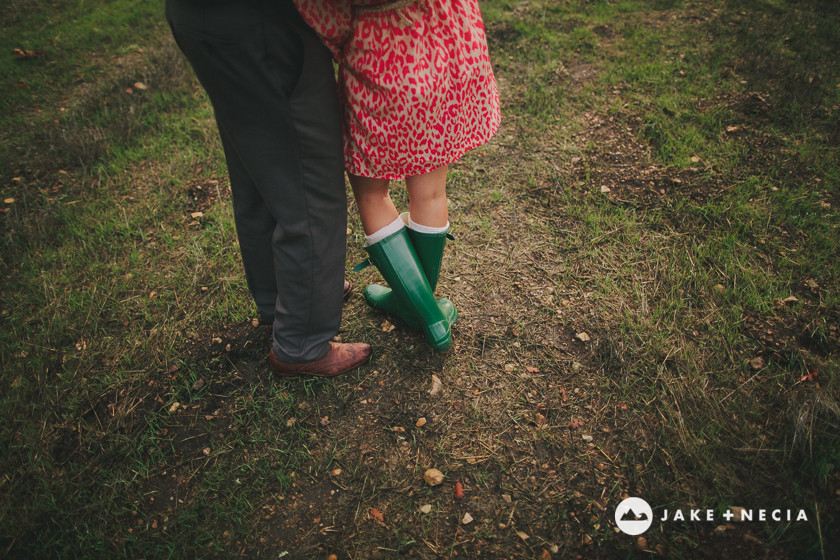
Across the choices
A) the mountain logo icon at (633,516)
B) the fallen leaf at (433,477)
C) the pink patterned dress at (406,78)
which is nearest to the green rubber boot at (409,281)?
the pink patterned dress at (406,78)

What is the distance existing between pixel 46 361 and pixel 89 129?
195 cm

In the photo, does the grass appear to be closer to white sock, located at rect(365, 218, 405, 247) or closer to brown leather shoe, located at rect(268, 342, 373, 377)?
brown leather shoe, located at rect(268, 342, 373, 377)

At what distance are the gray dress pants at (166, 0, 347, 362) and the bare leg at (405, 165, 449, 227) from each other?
0.80 ft

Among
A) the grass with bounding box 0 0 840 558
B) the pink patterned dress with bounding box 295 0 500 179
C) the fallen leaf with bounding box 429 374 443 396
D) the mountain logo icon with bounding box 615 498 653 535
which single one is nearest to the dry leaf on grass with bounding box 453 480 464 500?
the grass with bounding box 0 0 840 558

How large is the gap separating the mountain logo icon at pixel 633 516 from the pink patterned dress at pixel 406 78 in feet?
3.91

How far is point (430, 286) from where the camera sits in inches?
66.1

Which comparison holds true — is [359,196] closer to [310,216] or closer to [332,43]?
[310,216]

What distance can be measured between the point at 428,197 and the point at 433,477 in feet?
3.05

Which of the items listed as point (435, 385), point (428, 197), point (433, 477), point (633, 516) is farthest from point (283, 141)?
point (633, 516)

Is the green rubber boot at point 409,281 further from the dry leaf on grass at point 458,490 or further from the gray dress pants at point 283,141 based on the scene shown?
the dry leaf on grass at point 458,490

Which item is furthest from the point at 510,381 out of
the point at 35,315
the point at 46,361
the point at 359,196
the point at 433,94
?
the point at 35,315

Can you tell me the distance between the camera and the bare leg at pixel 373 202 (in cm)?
134

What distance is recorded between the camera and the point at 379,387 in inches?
64.0

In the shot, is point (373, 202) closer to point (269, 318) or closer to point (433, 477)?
point (269, 318)
